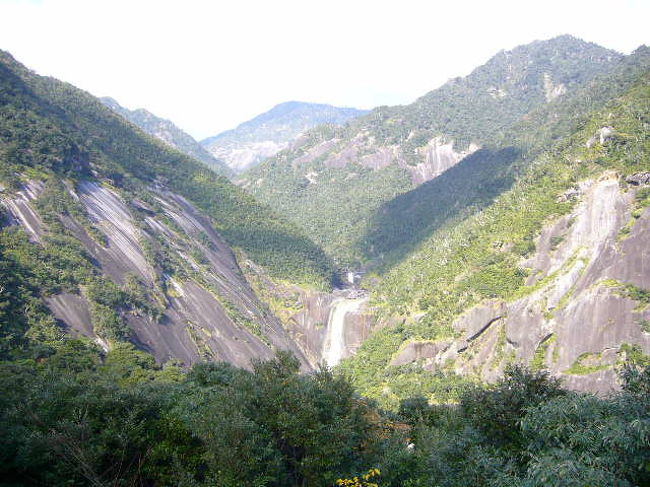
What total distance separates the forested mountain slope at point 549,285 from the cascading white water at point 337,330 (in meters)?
9.18

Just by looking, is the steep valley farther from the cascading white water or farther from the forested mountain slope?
the cascading white water

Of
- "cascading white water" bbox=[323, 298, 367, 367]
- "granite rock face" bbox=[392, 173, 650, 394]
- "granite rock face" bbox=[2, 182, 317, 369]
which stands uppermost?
"granite rock face" bbox=[2, 182, 317, 369]

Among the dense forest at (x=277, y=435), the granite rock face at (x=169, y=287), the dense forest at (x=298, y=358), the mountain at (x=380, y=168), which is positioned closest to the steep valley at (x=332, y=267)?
the granite rock face at (x=169, y=287)

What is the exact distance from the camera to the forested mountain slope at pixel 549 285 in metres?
47.3

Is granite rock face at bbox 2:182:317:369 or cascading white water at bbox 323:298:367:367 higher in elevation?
granite rock face at bbox 2:182:317:369

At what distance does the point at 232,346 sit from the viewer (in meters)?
62.9

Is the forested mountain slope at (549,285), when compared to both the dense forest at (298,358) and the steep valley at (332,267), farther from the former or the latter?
the dense forest at (298,358)

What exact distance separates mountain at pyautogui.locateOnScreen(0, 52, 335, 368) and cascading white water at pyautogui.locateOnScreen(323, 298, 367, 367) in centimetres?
237

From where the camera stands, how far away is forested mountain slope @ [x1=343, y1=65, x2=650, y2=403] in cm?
4731

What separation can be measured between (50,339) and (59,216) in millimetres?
23972

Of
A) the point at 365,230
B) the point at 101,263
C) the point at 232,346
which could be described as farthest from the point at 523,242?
the point at 365,230

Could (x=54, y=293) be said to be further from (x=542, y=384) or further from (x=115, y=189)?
(x=542, y=384)

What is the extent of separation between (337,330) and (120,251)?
43976 millimetres

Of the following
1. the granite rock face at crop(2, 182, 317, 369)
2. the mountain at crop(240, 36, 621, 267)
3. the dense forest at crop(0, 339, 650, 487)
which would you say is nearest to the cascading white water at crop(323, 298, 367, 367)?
the granite rock face at crop(2, 182, 317, 369)
